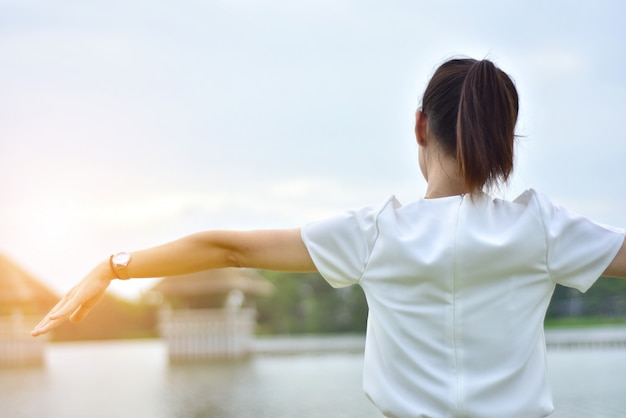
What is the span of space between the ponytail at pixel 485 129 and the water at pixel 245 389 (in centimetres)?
712

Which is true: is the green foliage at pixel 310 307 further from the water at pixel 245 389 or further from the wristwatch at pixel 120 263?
the wristwatch at pixel 120 263

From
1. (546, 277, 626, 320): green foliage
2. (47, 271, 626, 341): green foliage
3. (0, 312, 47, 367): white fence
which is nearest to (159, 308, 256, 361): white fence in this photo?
(0, 312, 47, 367): white fence

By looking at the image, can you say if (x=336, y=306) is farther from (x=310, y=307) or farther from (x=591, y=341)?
(x=591, y=341)

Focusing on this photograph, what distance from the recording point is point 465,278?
855mm

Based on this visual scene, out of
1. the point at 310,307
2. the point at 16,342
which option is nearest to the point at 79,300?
the point at 16,342

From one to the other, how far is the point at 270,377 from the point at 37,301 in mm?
7304

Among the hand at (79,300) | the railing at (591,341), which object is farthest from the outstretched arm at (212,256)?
the railing at (591,341)

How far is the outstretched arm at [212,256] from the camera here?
874 millimetres

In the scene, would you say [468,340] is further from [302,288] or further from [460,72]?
[302,288]

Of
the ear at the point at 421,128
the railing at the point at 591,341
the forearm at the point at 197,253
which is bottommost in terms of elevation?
the railing at the point at 591,341

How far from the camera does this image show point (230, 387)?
40.5 ft

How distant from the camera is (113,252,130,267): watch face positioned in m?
0.93

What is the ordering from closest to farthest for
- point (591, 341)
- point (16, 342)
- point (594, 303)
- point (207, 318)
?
point (591, 341)
point (207, 318)
point (16, 342)
point (594, 303)

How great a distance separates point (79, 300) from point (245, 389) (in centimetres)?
1132
